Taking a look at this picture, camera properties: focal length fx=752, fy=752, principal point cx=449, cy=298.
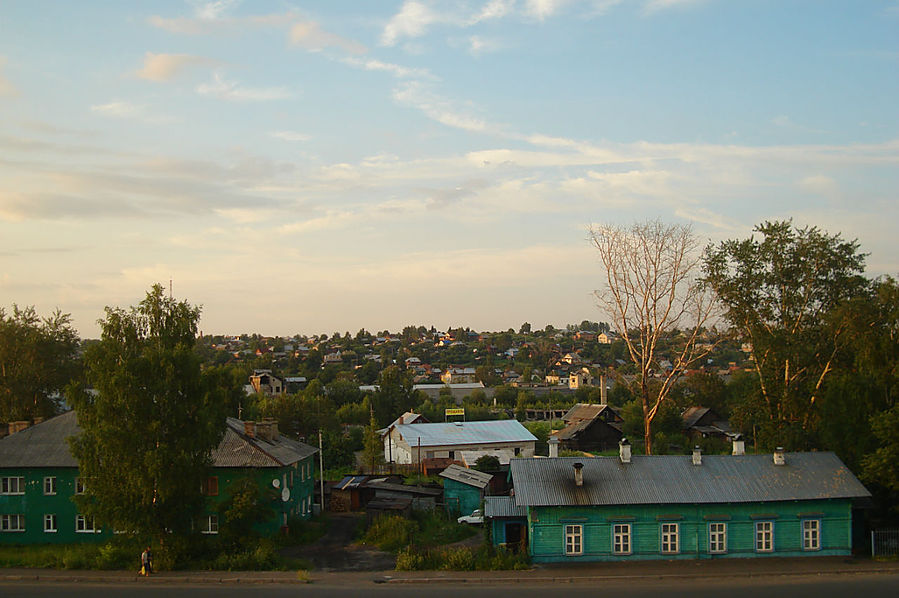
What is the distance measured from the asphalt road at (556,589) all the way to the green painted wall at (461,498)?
520 inches

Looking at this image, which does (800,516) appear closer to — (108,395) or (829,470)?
(829,470)

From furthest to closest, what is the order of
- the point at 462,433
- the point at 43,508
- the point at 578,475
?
1. the point at 462,433
2. the point at 43,508
3. the point at 578,475

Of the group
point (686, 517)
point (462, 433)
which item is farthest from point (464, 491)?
point (462, 433)

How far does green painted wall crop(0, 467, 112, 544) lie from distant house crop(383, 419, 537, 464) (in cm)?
2717

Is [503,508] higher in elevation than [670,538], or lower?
higher

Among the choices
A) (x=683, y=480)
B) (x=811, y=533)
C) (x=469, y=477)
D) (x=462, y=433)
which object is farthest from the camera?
(x=462, y=433)

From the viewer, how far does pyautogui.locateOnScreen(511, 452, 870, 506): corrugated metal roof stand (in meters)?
27.0

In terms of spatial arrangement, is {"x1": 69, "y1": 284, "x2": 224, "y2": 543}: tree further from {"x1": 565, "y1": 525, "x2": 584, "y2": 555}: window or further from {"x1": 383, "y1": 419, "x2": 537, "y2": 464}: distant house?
{"x1": 383, "y1": 419, "x2": 537, "y2": 464}: distant house

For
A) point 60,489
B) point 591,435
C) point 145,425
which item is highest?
point 145,425

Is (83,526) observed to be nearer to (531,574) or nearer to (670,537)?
(531,574)

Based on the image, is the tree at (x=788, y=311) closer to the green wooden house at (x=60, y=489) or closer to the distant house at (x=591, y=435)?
the green wooden house at (x=60, y=489)

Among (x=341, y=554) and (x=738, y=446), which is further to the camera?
(x=738, y=446)

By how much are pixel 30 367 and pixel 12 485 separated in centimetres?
1800

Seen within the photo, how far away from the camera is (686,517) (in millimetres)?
26969
